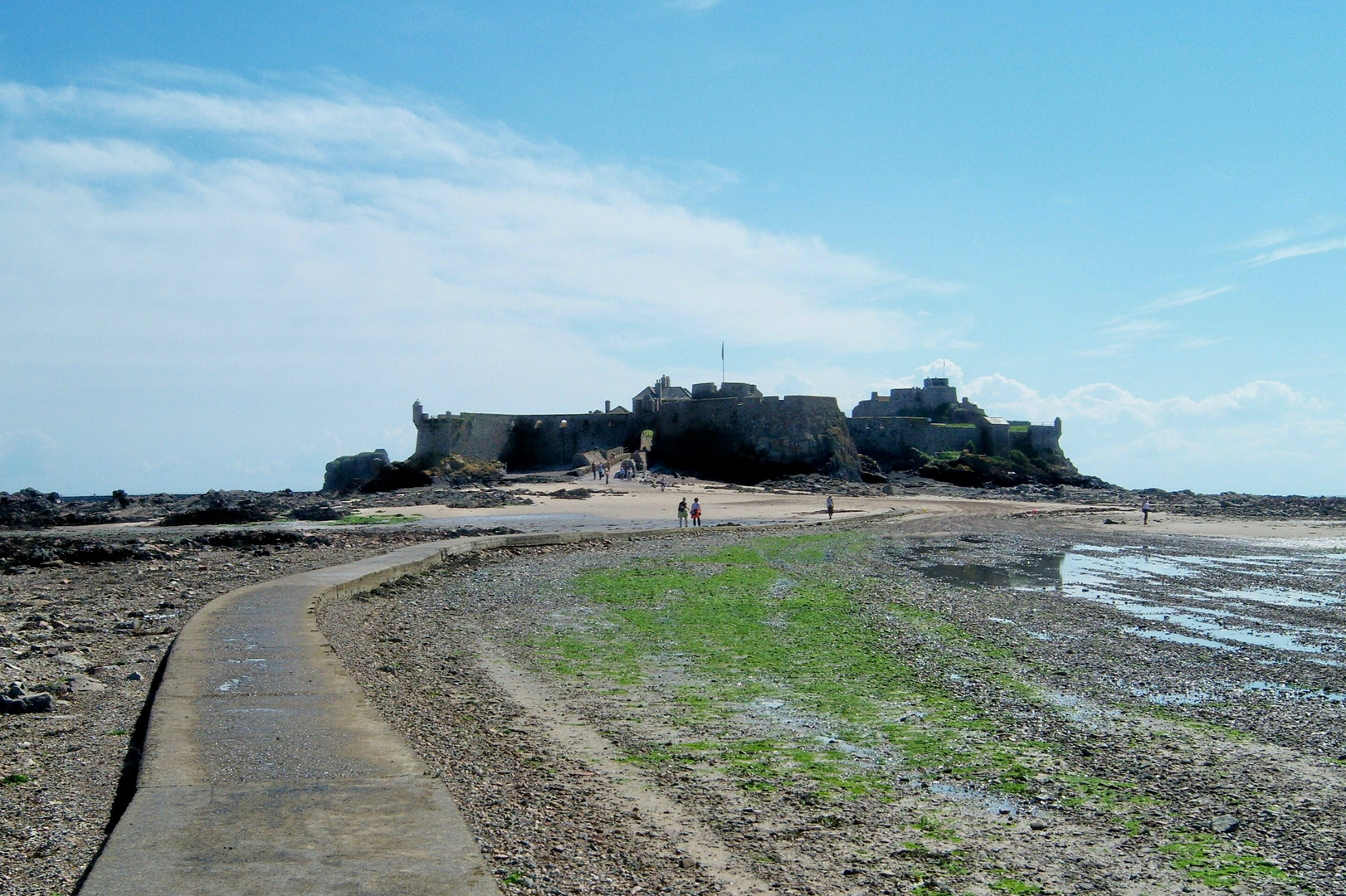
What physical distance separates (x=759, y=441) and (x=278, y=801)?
149 ft

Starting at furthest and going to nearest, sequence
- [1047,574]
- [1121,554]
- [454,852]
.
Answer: [1121,554] < [1047,574] < [454,852]

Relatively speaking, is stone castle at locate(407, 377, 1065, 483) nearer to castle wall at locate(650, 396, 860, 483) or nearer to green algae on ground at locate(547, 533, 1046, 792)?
castle wall at locate(650, 396, 860, 483)

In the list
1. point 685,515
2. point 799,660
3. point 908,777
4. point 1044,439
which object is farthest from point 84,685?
point 1044,439

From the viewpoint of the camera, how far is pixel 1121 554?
80.9 feet

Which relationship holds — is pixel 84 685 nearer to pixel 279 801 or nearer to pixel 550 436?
pixel 279 801

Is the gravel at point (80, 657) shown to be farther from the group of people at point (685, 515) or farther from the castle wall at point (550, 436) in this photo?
the castle wall at point (550, 436)

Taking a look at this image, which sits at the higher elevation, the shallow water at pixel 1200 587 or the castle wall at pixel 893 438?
the castle wall at pixel 893 438

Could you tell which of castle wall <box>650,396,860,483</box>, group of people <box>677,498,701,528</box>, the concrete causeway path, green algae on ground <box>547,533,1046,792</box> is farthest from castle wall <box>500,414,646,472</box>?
the concrete causeway path

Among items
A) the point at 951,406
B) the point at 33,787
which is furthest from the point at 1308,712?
the point at 951,406

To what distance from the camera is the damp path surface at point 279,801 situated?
11.2ft

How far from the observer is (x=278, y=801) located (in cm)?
414

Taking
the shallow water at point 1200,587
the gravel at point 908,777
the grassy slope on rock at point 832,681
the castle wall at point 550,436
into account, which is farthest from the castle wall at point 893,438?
the gravel at point 908,777

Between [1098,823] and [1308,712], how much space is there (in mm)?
4270

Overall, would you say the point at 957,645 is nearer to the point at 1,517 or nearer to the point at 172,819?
the point at 172,819
